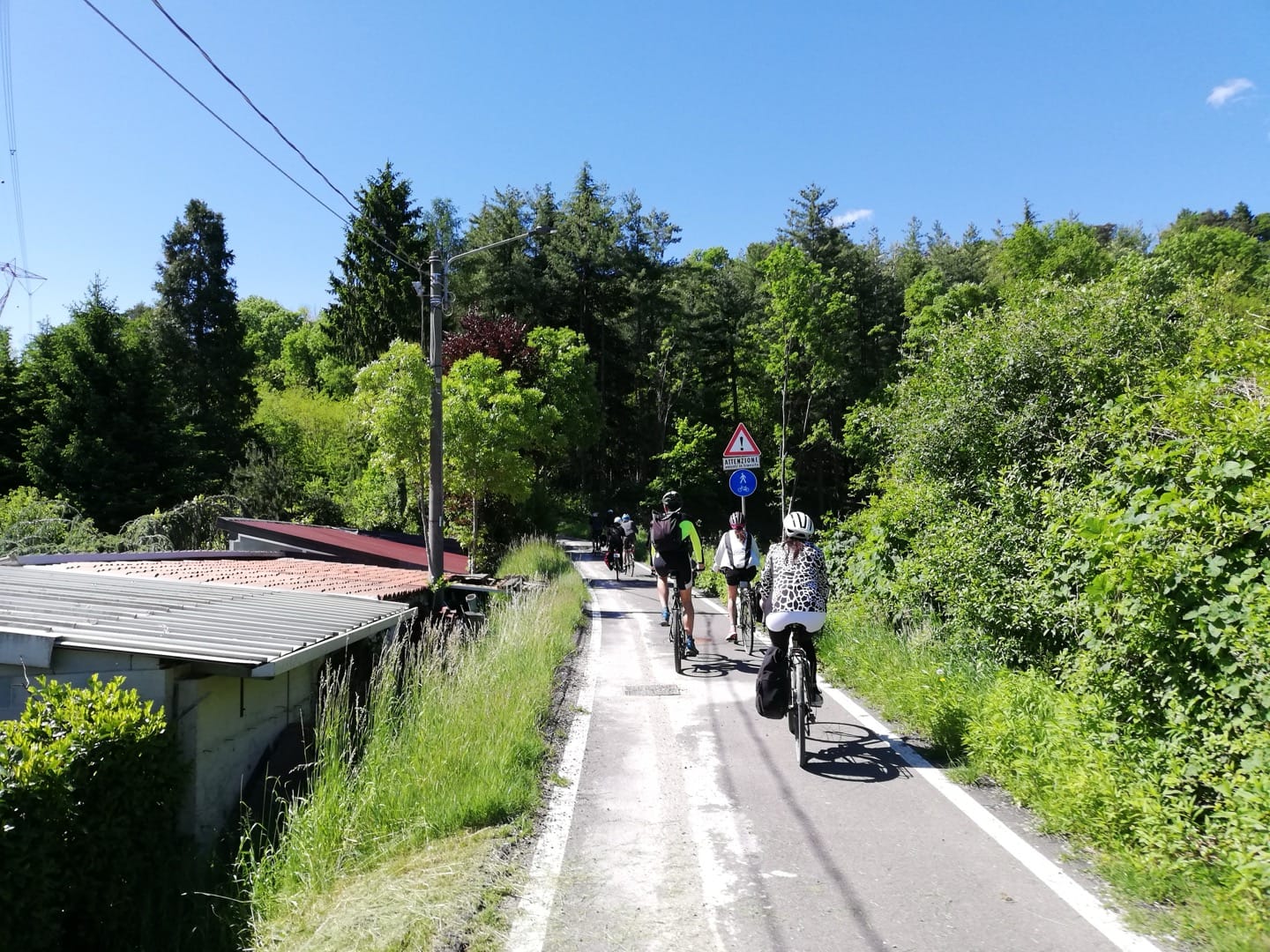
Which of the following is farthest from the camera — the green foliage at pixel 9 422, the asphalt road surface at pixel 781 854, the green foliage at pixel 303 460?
the green foliage at pixel 9 422

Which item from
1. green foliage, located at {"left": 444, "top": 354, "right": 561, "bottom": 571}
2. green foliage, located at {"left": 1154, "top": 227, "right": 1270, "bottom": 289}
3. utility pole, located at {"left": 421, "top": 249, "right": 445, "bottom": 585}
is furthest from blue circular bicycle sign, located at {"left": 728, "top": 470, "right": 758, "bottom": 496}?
green foliage, located at {"left": 1154, "top": 227, "right": 1270, "bottom": 289}

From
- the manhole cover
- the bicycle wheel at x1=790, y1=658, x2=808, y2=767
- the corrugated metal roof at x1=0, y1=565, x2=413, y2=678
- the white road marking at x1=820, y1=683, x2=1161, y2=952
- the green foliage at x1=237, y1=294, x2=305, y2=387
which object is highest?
the green foliage at x1=237, y1=294, x2=305, y2=387

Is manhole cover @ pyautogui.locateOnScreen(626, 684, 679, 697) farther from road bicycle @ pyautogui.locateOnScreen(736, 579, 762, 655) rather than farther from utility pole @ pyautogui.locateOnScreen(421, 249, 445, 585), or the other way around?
utility pole @ pyautogui.locateOnScreen(421, 249, 445, 585)

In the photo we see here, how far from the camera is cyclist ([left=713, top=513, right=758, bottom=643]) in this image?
985 cm

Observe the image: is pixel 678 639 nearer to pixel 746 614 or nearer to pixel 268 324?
pixel 746 614

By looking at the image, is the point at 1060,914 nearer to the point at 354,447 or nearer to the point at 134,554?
the point at 134,554

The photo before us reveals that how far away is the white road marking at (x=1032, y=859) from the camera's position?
129 inches

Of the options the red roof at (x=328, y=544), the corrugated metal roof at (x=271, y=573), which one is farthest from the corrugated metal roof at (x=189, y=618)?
the red roof at (x=328, y=544)

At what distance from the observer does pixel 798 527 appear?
257 inches

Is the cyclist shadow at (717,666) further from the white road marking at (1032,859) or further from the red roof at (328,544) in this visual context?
the red roof at (328,544)

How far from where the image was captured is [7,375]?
108ft

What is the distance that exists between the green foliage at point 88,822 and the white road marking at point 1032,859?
440cm

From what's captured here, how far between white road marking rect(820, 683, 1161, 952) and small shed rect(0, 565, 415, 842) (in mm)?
4304

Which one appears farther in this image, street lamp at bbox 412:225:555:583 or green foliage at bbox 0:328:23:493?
green foliage at bbox 0:328:23:493
